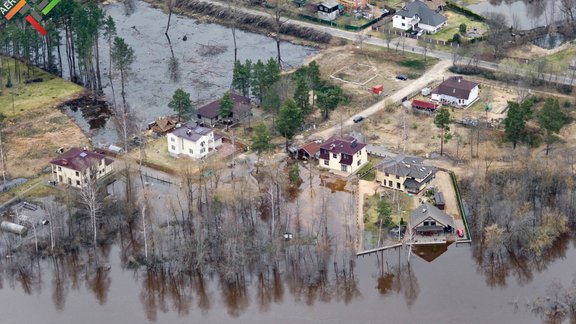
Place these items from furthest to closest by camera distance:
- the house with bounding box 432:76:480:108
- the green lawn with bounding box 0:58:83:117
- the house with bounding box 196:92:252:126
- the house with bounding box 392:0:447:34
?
the house with bounding box 392:0:447:34 < the green lawn with bounding box 0:58:83:117 < the house with bounding box 432:76:480:108 < the house with bounding box 196:92:252:126

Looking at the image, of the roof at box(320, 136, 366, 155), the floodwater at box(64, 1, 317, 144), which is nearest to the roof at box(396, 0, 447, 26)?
the floodwater at box(64, 1, 317, 144)

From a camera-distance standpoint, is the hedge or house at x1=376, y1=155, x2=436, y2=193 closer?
house at x1=376, y1=155, x2=436, y2=193

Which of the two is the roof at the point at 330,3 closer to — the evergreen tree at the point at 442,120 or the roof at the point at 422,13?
the roof at the point at 422,13

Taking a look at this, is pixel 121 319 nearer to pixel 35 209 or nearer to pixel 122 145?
pixel 35 209

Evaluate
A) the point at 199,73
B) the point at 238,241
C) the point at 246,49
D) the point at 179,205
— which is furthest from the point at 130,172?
the point at 246,49

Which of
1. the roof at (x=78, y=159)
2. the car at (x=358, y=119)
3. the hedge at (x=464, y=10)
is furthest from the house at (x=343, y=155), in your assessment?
the hedge at (x=464, y=10)

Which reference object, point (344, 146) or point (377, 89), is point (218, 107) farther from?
point (377, 89)

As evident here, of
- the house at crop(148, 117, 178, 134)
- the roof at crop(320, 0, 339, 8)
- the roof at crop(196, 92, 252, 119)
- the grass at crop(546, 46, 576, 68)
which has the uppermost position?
the roof at crop(196, 92, 252, 119)

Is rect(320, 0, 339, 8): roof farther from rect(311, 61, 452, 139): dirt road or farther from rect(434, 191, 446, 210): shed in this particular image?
rect(434, 191, 446, 210): shed
